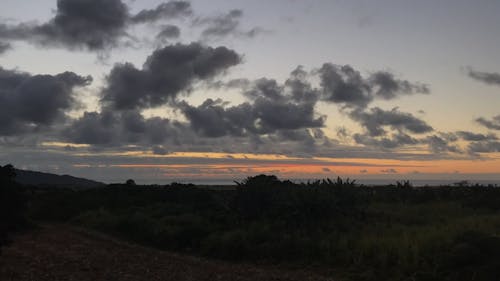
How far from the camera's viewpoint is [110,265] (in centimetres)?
1479

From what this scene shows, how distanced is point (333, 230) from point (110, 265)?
7.51 meters

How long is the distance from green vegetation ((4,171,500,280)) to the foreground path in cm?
128

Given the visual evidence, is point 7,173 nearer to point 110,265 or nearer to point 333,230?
point 110,265

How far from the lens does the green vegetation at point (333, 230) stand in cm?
1301

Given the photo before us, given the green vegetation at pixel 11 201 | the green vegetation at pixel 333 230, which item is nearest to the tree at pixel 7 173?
the green vegetation at pixel 11 201

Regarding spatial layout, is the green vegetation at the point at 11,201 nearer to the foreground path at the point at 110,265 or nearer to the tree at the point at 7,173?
the tree at the point at 7,173

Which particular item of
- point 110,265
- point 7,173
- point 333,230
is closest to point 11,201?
point 7,173

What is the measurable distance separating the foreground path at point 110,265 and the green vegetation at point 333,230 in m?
1.28

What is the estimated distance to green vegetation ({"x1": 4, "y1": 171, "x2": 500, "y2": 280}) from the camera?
512 inches

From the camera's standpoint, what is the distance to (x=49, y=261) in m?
15.2

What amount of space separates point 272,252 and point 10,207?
13.8m

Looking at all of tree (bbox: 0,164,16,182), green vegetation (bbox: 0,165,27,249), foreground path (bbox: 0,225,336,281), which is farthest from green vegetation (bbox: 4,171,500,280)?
tree (bbox: 0,164,16,182)

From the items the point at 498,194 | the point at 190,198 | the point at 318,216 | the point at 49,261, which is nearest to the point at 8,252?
the point at 49,261

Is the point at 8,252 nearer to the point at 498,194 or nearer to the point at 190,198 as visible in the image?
the point at 190,198
